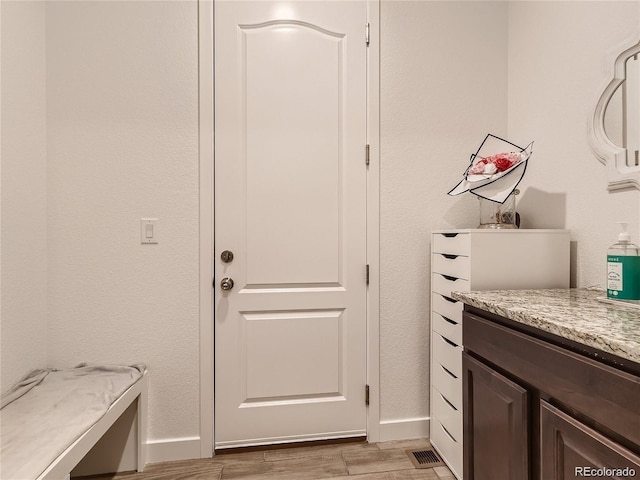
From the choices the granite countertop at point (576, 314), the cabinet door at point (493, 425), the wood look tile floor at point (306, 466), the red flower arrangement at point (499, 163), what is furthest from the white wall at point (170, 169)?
the cabinet door at point (493, 425)

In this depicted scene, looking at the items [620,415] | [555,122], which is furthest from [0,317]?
[555,122]

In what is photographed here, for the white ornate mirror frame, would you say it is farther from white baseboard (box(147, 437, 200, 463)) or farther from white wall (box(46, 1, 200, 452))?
white baseboard (box(147, 437, 200, 463))

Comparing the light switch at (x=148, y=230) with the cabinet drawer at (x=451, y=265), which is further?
the light switch at (x=148, y=230)

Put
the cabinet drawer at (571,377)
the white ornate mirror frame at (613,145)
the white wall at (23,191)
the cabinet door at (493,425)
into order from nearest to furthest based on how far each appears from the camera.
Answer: the cabinet drawer at (571,377), the cabinet door at (493,425), the white ornate mirror frame at (613,145), the white wall at (23,191)

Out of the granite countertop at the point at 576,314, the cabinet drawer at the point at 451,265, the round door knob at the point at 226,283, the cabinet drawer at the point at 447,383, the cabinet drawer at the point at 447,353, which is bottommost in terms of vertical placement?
the cabinet drawer at the point at 447,383

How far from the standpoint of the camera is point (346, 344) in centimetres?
198

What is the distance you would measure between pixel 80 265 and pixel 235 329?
0.82 metres

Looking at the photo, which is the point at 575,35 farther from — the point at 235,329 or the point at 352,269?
the point at 235,329

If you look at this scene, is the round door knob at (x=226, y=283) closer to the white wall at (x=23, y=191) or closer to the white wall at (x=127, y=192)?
the white wall at (x=127, y=192)

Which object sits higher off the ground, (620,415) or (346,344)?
(620,415)

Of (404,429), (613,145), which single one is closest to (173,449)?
(404,429)

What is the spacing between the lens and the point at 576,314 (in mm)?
1002

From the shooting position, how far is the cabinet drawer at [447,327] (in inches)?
64.9

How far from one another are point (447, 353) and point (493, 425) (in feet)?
2.00
